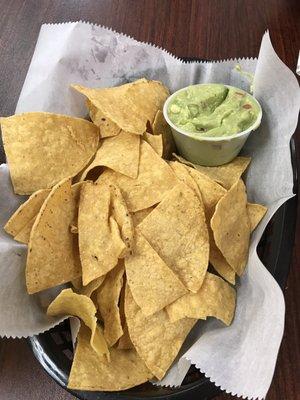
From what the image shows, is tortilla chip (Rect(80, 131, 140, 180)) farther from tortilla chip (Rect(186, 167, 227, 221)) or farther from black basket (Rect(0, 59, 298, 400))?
black basket (Rect(0, 59, 298, 400))

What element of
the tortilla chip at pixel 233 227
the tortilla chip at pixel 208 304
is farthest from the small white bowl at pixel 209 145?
the tortilla chip at pixel 208 304

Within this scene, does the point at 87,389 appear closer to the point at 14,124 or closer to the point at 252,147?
the point at 14,124

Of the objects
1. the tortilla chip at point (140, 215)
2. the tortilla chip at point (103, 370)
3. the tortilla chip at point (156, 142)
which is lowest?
the tortilla chip at point (103, 370)

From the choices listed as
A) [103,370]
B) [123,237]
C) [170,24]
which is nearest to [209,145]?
[123,237]

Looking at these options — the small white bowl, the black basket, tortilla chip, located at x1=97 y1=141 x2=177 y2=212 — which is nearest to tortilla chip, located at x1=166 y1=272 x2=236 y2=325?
the black basket

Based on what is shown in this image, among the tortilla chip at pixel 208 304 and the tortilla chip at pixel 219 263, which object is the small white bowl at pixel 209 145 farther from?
the tortilla chip at pixel 208 304

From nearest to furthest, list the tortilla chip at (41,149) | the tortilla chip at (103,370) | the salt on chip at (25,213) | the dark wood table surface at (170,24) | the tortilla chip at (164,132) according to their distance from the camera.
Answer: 1. the tortilla chip at (103,370)
2. the salt on chip at (25,213)
3. the tortilla chip at (41,149)
4. the tortilla chip at (164,132)
5. the dark wood table surface at (170,24)

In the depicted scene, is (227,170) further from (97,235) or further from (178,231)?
(97,235)
